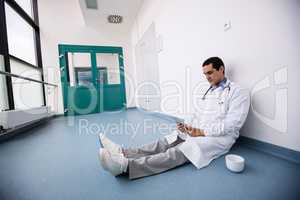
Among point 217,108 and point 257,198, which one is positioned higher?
point 217,108

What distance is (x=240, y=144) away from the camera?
59.1 inches

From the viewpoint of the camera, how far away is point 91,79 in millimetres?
4590

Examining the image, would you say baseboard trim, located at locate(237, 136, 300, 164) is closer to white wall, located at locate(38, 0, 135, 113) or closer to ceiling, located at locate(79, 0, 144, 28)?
ceiling, located at locate(79, 0, 144, 28)

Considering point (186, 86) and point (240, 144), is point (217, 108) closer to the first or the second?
point (240, 144)

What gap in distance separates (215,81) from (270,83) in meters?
0.42

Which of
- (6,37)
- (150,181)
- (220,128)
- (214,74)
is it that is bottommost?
(150,181)

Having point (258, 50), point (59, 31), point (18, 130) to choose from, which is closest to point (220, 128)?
point (258, 50)

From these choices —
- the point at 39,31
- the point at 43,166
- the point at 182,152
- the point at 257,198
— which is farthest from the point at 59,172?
the point at 39,31

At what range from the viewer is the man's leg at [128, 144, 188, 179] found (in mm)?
993

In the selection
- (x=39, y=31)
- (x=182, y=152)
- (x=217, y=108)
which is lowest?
(x=182, y=152)

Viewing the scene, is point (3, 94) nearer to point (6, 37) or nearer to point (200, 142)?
point (6, 37)

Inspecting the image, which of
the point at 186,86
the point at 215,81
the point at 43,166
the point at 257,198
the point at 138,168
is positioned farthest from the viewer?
the point at 186,86

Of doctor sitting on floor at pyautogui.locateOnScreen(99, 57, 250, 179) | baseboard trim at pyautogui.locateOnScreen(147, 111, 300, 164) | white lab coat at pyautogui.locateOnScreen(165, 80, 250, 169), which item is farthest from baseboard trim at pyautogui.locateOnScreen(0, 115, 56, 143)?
baseboard trim at pyautogui.locateOnScreen(147, 111, 300, 164)

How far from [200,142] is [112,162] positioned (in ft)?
2.19
